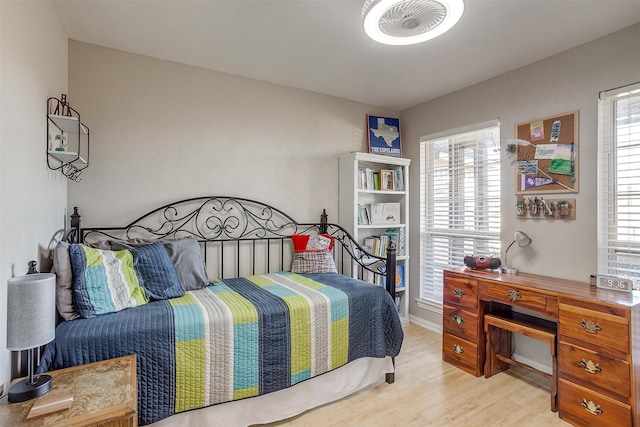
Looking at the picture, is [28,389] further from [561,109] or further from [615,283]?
[561,109]

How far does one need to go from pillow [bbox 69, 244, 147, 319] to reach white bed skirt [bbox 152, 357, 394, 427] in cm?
65

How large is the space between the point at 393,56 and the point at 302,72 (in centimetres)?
78

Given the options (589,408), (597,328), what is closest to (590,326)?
(597,328)

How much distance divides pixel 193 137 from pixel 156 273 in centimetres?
119

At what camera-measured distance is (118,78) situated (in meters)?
2.37

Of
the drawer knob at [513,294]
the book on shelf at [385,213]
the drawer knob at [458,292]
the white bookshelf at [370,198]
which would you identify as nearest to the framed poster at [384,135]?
the white bookshelf at [370,198]

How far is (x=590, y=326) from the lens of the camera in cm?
183

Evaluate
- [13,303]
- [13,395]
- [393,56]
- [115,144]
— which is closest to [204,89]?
[115,144]

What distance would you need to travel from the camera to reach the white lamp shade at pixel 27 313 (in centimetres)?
109

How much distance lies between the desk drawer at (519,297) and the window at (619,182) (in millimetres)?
500

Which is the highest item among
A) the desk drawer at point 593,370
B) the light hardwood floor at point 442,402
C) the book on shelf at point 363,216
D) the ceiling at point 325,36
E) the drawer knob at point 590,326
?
the ceiling at point 325,36

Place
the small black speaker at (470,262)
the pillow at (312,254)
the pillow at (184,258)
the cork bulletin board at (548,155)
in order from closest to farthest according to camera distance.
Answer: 1. the pillow at (184,258)
2. the cork bulletin board at (548,155)
3. the small black speaker at (470,262)
4. the pillow at (312,254)

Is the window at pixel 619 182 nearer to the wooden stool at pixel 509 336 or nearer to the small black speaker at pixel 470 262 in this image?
the wooden stool at pixel 509 336

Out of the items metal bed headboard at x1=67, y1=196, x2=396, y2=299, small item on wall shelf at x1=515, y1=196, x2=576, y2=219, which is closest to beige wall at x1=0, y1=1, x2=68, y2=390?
metal bed headboard at x1=67, y1=196, x2=396, y2=299
